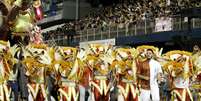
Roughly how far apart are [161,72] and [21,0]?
3675 millimetres

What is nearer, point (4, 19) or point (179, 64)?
point (179, 64)

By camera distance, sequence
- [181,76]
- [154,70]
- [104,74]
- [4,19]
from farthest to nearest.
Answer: [4,19]
[154,70]
[104,74]
[181,76]

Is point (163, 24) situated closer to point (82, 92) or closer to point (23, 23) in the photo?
point (23, 23)

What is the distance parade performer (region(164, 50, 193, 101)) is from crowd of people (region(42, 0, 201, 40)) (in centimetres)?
1307

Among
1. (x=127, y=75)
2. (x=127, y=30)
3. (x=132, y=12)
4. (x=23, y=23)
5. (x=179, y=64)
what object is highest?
(x=23, y=23)

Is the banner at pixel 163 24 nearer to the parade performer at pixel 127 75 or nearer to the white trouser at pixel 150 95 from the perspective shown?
the parade performer at pixel 127 75

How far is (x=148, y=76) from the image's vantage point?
14.6 meters

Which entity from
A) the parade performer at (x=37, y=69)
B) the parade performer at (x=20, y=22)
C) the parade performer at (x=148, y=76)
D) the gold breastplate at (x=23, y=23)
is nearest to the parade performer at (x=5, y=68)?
the parade performer at (x=37, y=69)

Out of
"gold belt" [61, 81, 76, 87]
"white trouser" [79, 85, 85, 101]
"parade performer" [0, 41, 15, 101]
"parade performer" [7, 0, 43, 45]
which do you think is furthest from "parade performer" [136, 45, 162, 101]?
"parade performer" [0, 41, 15, 101]

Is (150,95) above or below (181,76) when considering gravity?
below

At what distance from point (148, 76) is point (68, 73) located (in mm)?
1930

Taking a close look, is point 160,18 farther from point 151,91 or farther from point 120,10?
point 151,91

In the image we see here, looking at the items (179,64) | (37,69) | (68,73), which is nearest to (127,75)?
(179,64)

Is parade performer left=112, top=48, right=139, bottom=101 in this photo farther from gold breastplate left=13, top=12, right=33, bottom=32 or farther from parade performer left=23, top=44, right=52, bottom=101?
gold breastplate left=13, top=12, right=33, bottom=32
